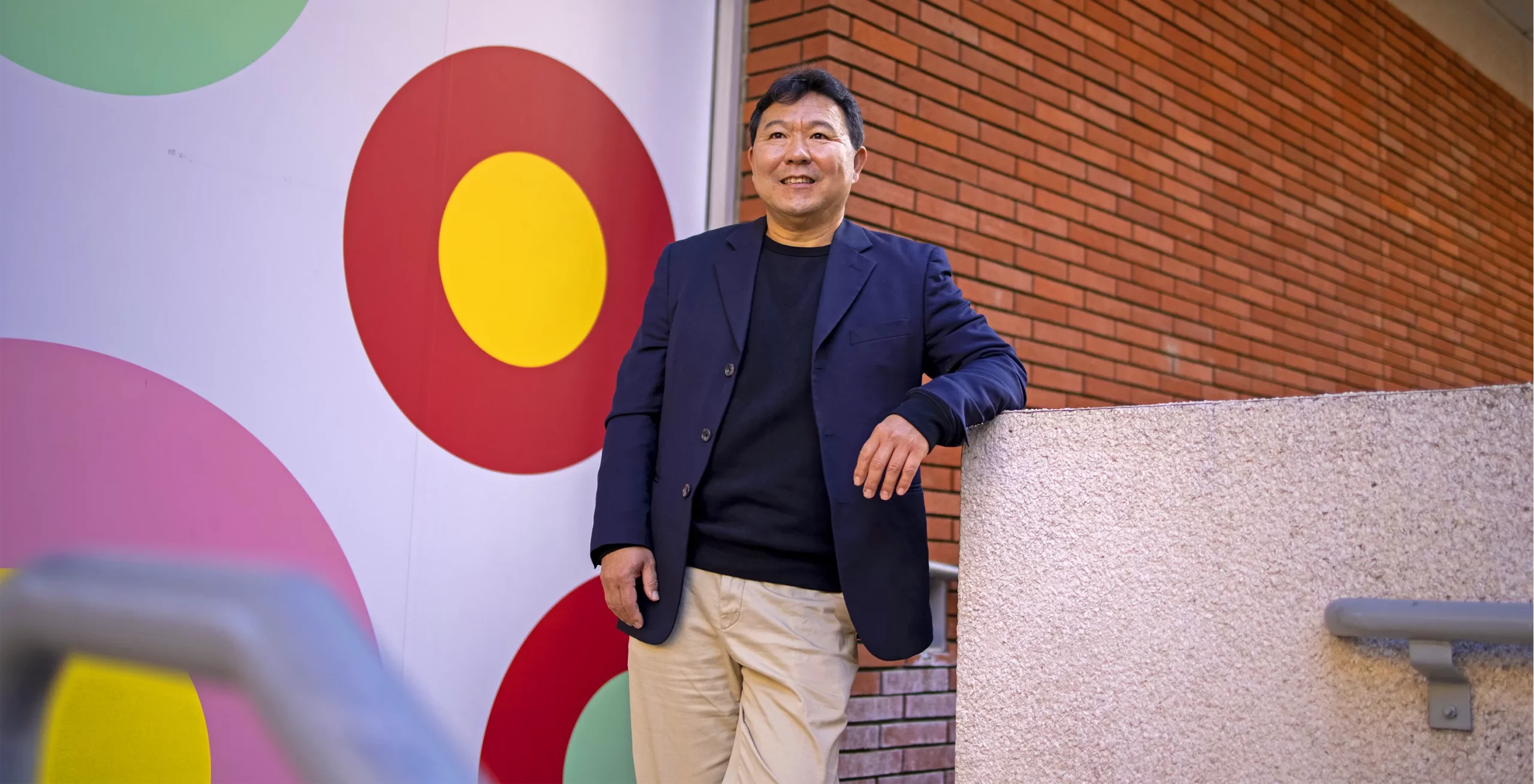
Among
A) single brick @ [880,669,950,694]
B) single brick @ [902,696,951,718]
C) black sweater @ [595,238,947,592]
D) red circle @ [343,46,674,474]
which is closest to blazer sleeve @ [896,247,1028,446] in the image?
black sweater @ [595,238,947,592]

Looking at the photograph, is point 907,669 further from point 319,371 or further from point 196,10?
point 196,10

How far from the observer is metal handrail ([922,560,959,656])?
4160 mm

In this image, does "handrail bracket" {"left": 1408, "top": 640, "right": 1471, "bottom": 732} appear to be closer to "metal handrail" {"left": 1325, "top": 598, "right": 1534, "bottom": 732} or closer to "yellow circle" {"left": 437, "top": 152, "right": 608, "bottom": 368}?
"metal handrail" {"left": 1325, "top": 598, "right": 1534, "bottom": 732}

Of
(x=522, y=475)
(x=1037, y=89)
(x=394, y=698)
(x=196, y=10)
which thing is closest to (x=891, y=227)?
(x=1037, y=89)

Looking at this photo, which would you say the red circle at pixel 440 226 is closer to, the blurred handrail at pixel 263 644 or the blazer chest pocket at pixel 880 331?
the blazer chest pocket at pixel 880 331

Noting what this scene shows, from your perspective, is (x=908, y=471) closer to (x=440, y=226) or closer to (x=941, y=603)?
(x=440, y=226)

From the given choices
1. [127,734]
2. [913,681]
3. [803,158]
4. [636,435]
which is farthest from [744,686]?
[913,681]

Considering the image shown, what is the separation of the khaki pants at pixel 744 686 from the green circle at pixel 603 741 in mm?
1008

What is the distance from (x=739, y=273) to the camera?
2.60m

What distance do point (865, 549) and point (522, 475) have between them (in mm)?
1374

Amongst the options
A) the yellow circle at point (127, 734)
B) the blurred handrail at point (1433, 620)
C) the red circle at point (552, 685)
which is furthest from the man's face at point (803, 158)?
the yellow circle at point (127, 734)

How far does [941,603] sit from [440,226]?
2.09 m

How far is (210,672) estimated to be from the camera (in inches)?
21.4

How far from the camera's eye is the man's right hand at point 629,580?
245 cm
